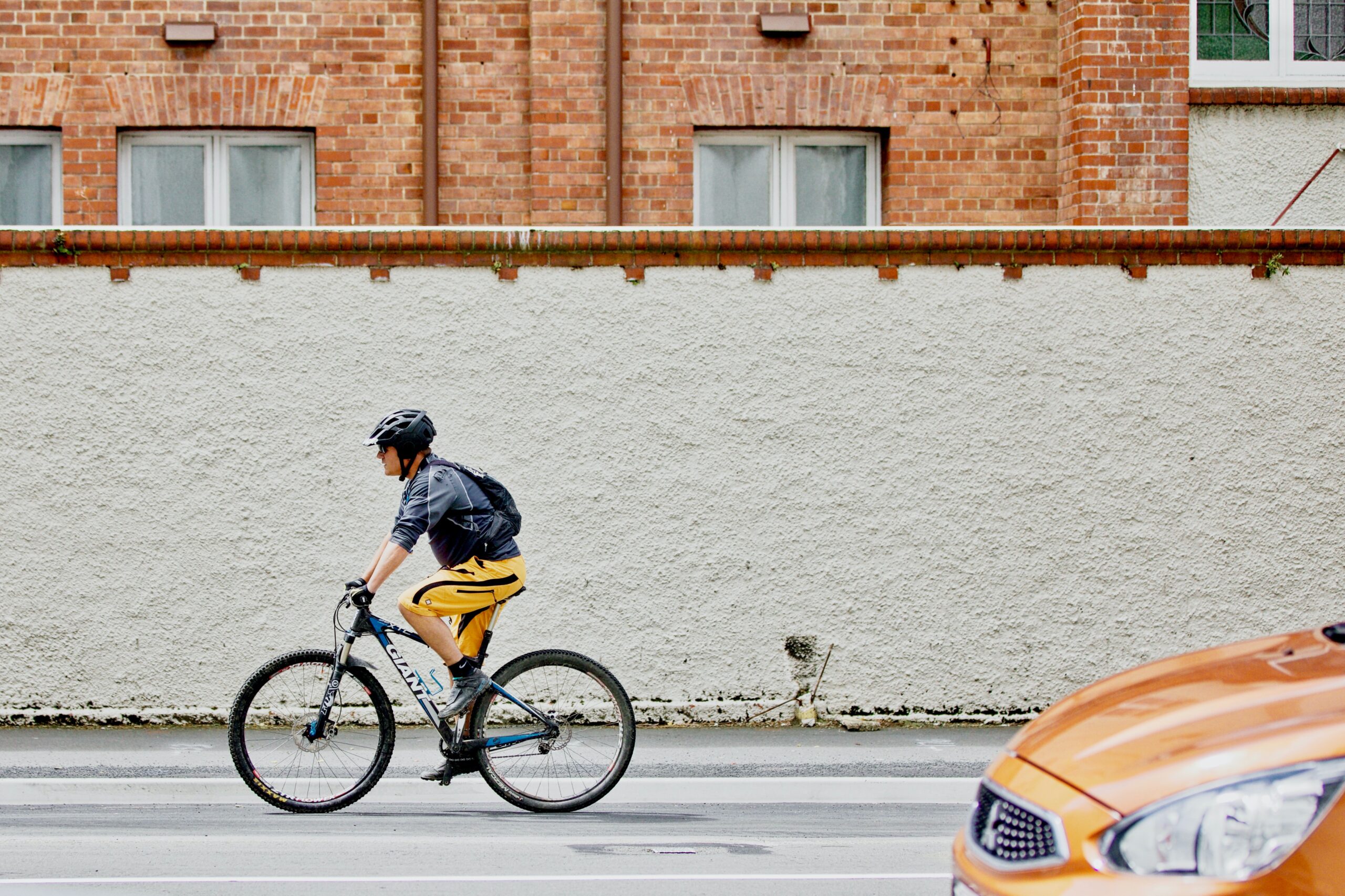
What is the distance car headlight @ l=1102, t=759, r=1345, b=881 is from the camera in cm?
316

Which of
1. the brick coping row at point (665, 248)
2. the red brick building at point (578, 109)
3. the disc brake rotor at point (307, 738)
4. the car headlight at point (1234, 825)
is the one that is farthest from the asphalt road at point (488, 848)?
the red brick building at point (578, 109)

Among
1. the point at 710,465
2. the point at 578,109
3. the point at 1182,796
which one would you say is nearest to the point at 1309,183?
the point at 710,465

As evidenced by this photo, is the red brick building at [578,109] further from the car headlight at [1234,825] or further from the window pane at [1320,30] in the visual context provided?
the car headlight at [1234,825]

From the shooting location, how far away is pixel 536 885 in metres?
5.59

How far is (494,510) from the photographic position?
6750 millimetres

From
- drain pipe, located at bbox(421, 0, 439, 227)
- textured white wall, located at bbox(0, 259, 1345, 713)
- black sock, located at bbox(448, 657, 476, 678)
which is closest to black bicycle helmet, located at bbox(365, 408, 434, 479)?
black sock, located at bbox(448, 657, 476, 678)

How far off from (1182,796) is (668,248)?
6071mm

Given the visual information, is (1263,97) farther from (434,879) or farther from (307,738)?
(434,879)

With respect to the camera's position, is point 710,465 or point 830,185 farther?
point 830,185

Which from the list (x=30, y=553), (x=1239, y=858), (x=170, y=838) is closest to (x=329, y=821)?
(x=170, y=838)

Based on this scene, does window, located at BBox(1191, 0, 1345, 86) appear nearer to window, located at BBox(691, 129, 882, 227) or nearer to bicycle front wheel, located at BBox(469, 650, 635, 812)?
window, located at BBox(691, 129, 882, 227)

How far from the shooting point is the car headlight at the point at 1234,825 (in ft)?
10.4

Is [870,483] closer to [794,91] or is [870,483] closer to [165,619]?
[794,91]

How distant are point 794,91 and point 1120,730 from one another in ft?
26.3
